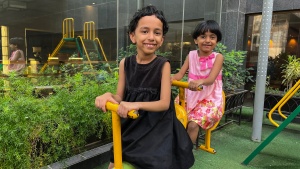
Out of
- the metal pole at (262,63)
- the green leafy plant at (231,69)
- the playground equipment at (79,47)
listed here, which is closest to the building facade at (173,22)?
the playground equipment at (79,47)

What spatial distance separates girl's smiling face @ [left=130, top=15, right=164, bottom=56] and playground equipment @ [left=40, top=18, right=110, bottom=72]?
4139 millimetres

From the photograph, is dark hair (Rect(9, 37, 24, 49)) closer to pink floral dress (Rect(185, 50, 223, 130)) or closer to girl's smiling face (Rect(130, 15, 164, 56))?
pink floral dress (Rect(185, 50, 223, 130))

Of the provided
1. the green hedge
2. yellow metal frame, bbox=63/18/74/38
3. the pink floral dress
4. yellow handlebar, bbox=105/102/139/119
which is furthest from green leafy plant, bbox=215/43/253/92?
yellow handlebar, bbox=105/102/139/119

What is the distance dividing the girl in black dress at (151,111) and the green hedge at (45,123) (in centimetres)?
92

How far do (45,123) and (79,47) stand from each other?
4126 millimetres

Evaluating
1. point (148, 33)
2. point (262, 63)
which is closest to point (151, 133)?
point (148, 33)

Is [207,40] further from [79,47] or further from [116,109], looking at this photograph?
[79,47]

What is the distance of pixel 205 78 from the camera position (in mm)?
2307

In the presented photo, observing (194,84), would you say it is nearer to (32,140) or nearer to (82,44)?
(32,140)

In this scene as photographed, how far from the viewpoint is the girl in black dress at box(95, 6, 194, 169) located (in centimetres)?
131

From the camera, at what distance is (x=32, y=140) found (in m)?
1.98

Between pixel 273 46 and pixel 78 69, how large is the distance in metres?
4.72

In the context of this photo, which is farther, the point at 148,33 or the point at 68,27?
the point at 68,27

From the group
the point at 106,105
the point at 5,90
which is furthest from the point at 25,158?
the point at 106,105
